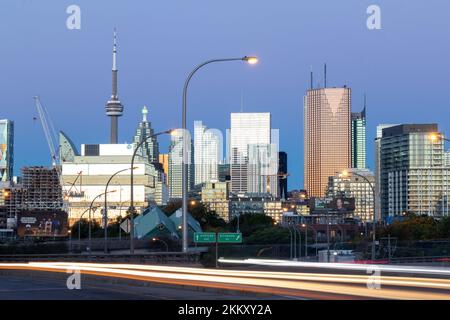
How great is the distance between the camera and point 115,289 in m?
35.4

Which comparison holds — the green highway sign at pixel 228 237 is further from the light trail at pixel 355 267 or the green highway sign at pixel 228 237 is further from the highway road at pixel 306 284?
the highway road at pixel 306 284

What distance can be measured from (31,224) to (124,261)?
102 meters

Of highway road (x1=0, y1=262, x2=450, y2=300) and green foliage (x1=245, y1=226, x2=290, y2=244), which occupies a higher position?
highway road (x1=0, y1=262, x2=450, y2=300)

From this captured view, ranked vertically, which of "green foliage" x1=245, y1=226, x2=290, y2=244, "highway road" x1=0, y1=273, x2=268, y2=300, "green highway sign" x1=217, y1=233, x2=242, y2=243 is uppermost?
"green highway sign" x1=217, y1=233, x2=242, y2=243

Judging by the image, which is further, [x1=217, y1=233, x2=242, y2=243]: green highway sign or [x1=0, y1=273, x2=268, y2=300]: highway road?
[x1=217, y1=233, x2=242, y2=243]: green highway sign

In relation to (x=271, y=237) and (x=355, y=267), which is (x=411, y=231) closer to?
(x=271, y=237)

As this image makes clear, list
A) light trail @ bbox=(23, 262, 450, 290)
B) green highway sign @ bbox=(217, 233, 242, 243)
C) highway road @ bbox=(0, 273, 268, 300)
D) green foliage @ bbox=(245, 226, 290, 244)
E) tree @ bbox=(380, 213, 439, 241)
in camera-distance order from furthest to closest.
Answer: tree @ bbox=(380, 213, 439, 241)
green foliage @ bbox=(245, 226, 290, 244)
green highway sign @ bbox=(217, 233, 242, 243)
light trail @ bbox=(23, 262, 450, 290)
highway road @ bbox=(0, 273, 268, 300)

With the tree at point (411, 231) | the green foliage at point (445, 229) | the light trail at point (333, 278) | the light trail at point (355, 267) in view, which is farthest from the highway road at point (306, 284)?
the tree at point (411, 231)

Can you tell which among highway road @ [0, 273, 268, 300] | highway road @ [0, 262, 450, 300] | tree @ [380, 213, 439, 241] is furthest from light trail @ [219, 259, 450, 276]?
tree @ [380, 213, 439, 241]

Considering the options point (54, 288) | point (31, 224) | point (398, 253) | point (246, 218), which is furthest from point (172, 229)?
point (54, 288)

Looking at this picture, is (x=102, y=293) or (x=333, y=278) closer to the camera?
(x=102, y=293)

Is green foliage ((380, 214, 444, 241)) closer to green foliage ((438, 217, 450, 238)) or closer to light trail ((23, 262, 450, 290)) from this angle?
green foliage ((438, 217, 450, 238))

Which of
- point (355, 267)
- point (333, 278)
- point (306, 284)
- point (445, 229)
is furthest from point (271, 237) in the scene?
point (306, 284)

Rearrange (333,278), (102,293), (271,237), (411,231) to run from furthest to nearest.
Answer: (411,231) → (271,237) → (333,278) → (102,293)
